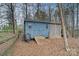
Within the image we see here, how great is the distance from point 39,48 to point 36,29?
237mm

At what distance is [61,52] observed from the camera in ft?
4.98

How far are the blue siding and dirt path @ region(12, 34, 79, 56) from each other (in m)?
0.10

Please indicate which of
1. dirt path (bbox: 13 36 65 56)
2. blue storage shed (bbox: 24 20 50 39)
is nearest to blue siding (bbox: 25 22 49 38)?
blue storage shed (bbox: 24 20 50 39)

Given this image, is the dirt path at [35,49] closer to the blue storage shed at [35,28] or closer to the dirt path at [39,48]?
the dirt path at [39,48]

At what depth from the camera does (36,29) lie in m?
1.49

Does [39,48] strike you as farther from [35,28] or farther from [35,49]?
[35,28]

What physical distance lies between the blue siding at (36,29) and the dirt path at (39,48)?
98 millimetres

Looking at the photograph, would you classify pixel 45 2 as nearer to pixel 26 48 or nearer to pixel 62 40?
pixel 62 40

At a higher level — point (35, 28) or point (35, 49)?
point (35, 28)

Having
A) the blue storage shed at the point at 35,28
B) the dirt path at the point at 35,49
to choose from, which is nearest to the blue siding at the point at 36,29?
the blue storage shed at the point at 35,28

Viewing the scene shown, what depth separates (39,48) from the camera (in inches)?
60.5

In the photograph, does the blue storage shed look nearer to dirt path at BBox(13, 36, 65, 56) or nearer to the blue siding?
the blue siding

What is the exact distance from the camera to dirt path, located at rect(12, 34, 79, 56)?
60.2 inches

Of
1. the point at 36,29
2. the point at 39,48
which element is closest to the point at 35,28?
the point at 36,29
